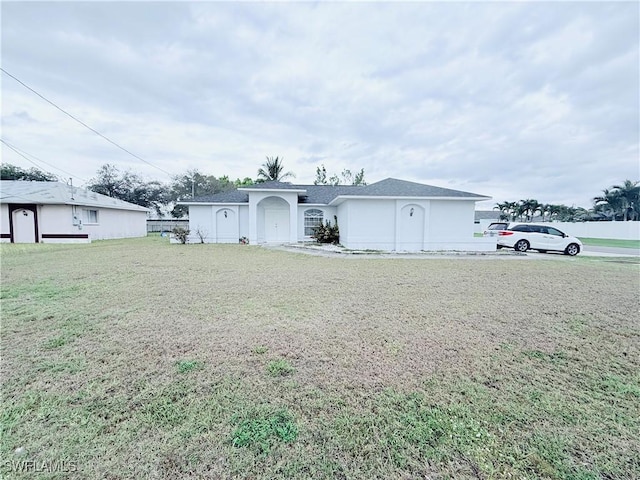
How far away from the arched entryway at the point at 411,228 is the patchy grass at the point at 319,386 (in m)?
9.46

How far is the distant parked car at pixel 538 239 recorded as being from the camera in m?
14.8

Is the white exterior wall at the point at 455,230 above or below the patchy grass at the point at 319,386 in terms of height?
above

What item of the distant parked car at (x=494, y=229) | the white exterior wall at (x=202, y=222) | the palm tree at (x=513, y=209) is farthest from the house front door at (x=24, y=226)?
the palm tree at (x=513, y=209)

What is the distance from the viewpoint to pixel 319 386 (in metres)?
2.63

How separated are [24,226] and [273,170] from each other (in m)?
20.0

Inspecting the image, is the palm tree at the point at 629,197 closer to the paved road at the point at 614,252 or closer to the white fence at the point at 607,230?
the white fence at the point at 607,230

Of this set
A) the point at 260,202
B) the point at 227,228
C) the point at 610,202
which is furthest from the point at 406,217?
the point at 610,202

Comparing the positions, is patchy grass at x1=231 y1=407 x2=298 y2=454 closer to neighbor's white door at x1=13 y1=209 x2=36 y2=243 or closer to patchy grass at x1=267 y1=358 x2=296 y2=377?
patchy grass at x1=267 y1=358 x2=296 y2=377

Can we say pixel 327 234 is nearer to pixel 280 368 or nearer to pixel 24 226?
pixel 280 368

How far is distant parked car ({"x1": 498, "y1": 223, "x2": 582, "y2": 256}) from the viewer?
48.7 feet

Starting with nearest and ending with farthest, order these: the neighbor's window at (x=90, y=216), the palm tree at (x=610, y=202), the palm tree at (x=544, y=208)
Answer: the neighbor's window at (x=90, y=216), the palm tree at (x=610, y=202), the palm tree at (x=544, y=208)

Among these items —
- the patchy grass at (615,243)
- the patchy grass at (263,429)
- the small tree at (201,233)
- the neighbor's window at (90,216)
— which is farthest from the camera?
the patchy grass at (615,243)

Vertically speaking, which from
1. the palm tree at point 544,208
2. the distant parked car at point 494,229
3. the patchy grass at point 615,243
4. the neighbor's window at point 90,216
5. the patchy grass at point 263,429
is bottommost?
the patchy grass at point 615,243

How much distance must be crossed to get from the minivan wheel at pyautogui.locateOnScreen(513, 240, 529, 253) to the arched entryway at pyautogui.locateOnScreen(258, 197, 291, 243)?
14.2m
